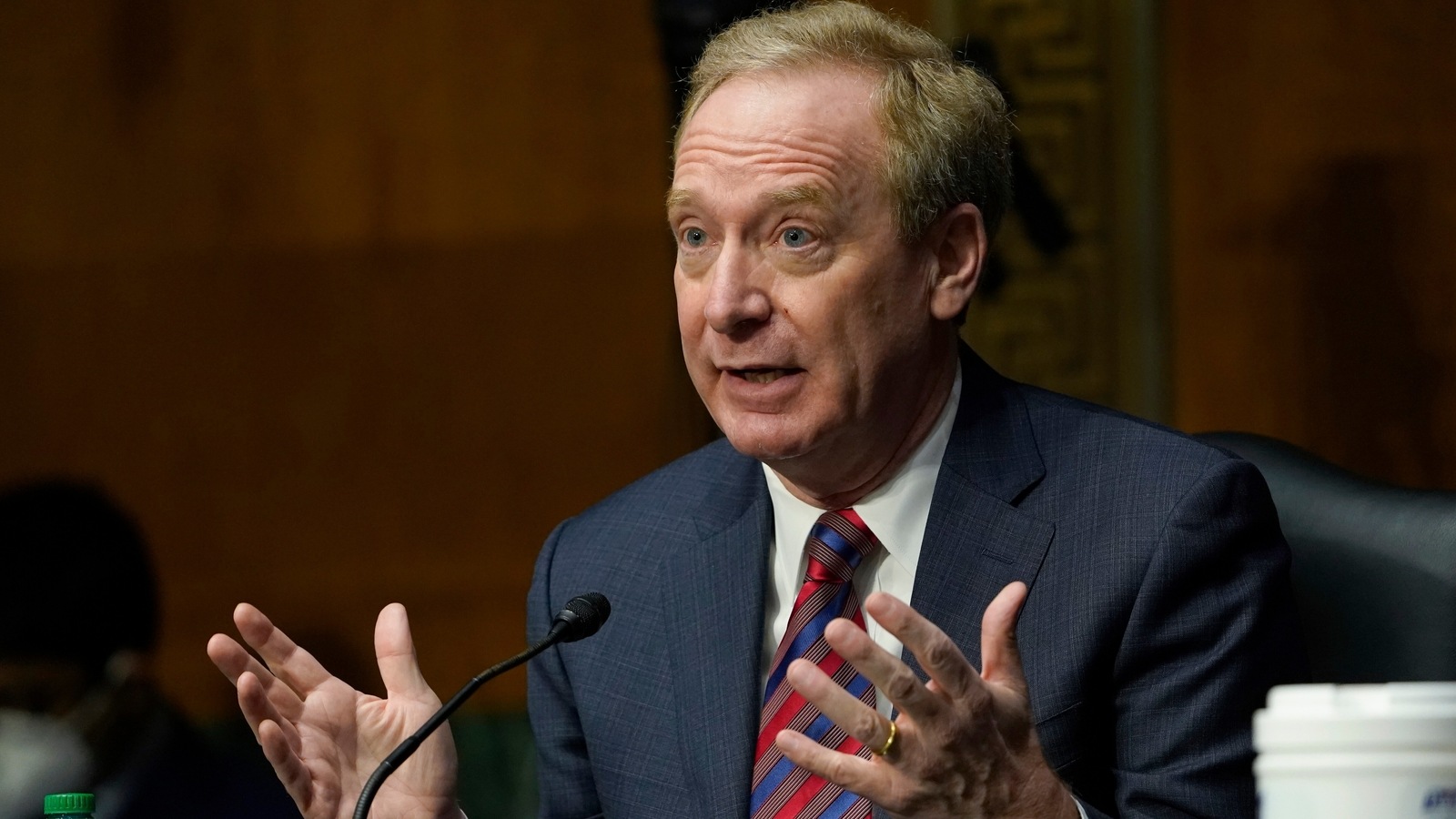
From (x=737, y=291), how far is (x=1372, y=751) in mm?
1050

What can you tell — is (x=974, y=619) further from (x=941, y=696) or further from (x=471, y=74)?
(x=471, y=74)

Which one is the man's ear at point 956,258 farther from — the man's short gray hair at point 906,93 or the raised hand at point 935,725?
the raised hand at point 935,725

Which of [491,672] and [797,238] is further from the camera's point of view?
[797,238]

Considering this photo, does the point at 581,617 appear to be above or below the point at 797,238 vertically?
below

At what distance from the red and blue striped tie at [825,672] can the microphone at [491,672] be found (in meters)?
0.29

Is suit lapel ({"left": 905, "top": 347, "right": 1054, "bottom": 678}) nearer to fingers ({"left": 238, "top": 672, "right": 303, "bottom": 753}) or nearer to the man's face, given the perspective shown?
the man's face

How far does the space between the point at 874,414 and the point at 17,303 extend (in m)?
2.73

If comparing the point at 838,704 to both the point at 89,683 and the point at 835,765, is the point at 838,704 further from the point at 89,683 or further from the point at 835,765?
Answer: the point at 89,683

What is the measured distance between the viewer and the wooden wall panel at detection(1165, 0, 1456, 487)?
128 inches

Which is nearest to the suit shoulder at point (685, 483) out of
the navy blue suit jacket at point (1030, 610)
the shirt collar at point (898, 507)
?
the navy blue suit jacket at point (1030, 610)

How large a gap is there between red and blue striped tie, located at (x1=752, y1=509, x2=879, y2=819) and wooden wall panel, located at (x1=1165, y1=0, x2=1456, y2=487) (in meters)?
1.73

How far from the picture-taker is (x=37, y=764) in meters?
3.03

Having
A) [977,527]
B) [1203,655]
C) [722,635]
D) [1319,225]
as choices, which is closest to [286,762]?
[722,635]

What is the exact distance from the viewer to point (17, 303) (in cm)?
392
